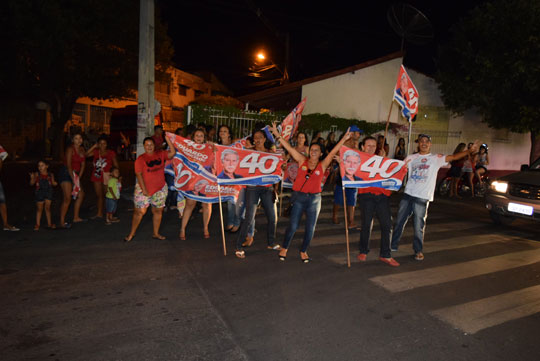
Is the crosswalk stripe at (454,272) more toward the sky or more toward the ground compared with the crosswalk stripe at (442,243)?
more toward the ground

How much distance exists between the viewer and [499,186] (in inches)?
355

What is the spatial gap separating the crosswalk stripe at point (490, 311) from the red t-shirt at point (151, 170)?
4506mm

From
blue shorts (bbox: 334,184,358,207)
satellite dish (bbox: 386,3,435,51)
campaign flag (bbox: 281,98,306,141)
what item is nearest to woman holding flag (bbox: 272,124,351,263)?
blue shorts (bbox: 334,184,358,207)

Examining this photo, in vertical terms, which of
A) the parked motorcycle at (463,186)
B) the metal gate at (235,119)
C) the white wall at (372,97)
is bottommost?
the parked motorcycle at (463,186)

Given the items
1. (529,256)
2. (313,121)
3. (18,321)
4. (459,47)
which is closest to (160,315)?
(18,321)

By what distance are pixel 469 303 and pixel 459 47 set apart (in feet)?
56.6

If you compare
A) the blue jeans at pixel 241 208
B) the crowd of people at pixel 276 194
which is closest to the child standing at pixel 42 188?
the crowd of people at pixel 276 194

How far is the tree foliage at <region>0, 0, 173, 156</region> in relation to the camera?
18406 millimetres

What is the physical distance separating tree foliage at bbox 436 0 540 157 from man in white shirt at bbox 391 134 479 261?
1241 centimetres

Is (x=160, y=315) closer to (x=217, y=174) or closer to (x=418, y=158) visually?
(x=217, y=174)

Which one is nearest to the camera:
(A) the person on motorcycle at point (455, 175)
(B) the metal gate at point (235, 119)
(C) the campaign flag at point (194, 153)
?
(C) the campaign flag at point (194, 153)

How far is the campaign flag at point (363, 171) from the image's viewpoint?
6.07m

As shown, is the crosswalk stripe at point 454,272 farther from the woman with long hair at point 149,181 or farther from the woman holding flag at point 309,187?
the woman with long hair at point 149,181

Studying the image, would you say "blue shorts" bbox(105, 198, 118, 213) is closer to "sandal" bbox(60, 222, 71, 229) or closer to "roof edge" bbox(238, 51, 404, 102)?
"sandal" bbox(60, 222, 71, 229)
